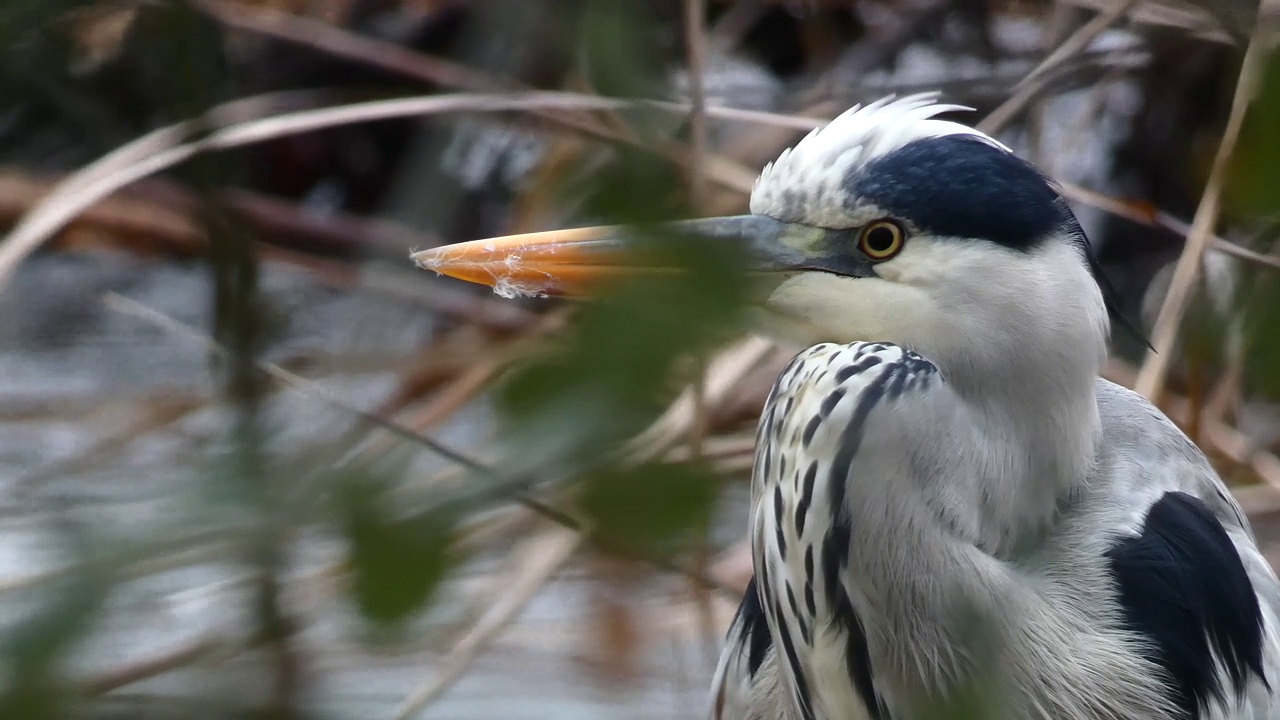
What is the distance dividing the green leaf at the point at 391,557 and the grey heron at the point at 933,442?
0.70m

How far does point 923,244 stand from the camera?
1.25 metres

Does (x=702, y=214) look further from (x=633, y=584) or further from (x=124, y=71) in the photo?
(x=124, y=71)

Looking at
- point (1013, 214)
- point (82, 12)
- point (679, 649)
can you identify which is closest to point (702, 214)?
point (82, 12)

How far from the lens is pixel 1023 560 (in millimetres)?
1305

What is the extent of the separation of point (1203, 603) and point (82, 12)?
1.28 m

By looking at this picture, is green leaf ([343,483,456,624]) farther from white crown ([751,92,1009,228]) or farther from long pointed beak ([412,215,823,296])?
white crown ([751,92,1009,228])

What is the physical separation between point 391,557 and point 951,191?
0.93m

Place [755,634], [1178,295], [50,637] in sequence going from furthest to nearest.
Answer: [1178,295] < [755,634] < [50,637]

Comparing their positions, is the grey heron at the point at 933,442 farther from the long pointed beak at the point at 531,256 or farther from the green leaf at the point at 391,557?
the green leaf at the point at 391,557

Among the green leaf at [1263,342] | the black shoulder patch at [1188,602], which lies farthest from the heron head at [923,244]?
the green leaf at [1263,342]

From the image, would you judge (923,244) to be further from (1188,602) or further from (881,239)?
(1188,602)

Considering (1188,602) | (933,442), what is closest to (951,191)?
(933,442)

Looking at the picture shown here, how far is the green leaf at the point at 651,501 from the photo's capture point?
16.8 inches

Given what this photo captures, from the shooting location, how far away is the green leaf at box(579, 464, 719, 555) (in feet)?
1.40
